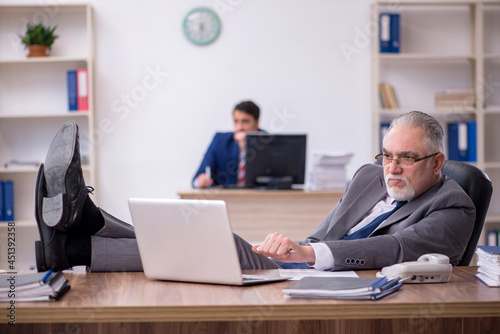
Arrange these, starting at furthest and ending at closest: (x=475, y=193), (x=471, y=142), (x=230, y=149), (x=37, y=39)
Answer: (x=471, y=142)
(x=37, y=39)
(x=230, y=149)
(x=475, y=193)

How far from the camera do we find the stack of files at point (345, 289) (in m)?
1.36

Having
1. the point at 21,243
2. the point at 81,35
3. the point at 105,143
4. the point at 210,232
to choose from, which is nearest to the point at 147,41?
the point at 81,35

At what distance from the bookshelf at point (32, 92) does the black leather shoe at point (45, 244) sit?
10.4 feet

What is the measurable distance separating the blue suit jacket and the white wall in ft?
1.40

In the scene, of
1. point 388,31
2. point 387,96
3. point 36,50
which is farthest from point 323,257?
point 36,50

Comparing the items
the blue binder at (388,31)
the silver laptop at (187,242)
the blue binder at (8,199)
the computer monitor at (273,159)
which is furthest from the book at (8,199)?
the silver laptop at (187,242)

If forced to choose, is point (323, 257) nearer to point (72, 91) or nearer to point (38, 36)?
point (72, 91)

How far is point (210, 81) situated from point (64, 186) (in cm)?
343

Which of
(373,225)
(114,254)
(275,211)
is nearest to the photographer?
(114,254)

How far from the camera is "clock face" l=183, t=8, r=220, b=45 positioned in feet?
16.3

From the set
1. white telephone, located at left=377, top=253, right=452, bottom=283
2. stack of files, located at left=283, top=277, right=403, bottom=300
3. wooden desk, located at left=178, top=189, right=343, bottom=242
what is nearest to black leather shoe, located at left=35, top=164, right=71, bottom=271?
stack of files, located at left=283, top=277, right=403, bottom=300

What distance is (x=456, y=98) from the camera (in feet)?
16.1

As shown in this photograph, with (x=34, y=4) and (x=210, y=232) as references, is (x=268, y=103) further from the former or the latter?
(x=210, y=232)

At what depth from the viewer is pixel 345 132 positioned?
510 centimetres
